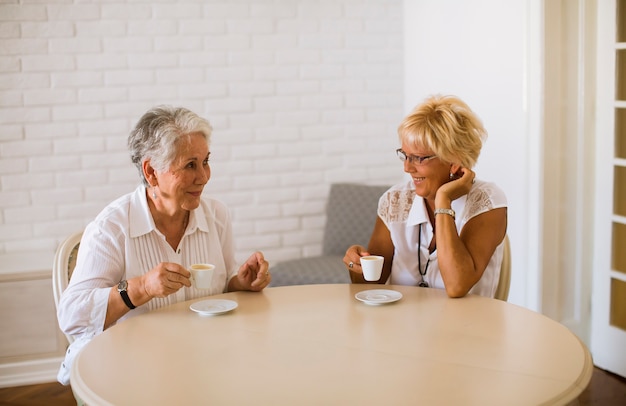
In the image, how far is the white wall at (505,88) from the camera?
373 cm

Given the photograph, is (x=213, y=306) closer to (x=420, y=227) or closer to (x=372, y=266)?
(x=372, y=266)

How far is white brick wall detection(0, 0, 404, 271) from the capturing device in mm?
4086

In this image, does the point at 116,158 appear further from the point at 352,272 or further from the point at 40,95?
the point at 352,272

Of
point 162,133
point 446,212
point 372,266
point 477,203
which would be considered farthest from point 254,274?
point 477,203

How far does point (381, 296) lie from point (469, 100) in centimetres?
205

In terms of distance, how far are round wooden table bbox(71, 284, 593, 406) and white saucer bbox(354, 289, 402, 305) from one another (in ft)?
0.06

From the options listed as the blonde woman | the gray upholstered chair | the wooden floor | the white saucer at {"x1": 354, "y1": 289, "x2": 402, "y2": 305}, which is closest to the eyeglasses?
the blonde woman

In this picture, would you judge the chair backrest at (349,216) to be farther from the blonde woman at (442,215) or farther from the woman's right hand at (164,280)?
the woman's right hand at (164,280)

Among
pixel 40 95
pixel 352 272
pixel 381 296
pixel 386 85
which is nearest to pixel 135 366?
pixel 381 296

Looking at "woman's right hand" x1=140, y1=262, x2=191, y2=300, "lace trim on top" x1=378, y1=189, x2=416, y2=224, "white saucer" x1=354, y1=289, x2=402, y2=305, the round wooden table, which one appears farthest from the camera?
Answer: "lace trim on top" x1=378, y1=189, x2=416, y2=224

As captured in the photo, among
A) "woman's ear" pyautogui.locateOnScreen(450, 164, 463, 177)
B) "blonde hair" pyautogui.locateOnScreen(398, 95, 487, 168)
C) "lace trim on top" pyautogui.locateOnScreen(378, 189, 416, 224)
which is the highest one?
"blonde hair" pyautogui.locateOnScreen(398, 95, 487, 168)

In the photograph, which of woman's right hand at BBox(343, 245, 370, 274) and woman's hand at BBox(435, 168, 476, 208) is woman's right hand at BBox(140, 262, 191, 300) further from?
woman's hand at BBox(435, 168, 476, 208)

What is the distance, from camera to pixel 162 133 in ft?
8.13

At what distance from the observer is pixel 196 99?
434cm
